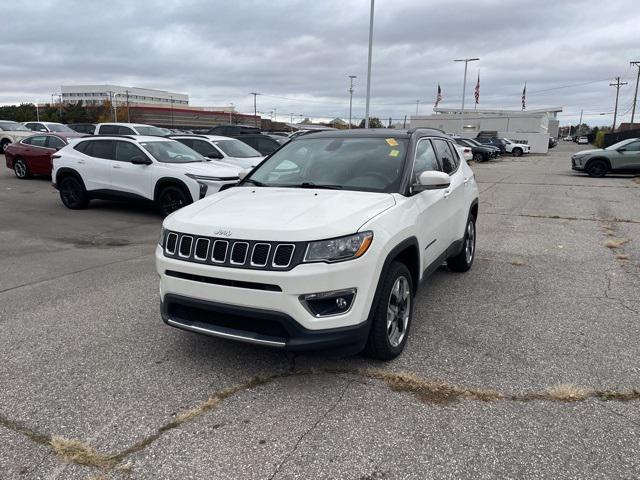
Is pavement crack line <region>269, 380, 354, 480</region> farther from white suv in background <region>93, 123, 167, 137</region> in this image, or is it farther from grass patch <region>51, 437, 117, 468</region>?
white suv in background <region>93, 123, 167, 137</region>

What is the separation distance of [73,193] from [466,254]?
8848 mm

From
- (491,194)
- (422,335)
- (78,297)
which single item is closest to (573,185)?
(491,194)

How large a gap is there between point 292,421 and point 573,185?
17822 mm

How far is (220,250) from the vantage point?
132 inches

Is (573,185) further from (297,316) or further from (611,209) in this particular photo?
(297,316)

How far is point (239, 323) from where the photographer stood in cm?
340

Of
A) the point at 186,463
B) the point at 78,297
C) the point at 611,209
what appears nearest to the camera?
the point at 186,463

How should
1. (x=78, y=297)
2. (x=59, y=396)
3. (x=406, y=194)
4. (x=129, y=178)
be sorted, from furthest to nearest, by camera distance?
(x=129, y=178)
(x=78, y=297)
(x=406, y=194)
(x=59, y=396)

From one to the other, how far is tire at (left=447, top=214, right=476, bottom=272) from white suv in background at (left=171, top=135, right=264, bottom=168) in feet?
23.0

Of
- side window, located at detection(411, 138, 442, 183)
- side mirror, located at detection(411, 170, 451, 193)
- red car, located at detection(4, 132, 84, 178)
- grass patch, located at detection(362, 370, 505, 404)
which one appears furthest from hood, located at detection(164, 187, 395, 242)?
red car, located at detection(4, 132, 84, 178)

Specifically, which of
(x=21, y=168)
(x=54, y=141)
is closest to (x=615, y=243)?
(x=54, y=141)

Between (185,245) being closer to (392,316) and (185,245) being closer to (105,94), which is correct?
(392,316)

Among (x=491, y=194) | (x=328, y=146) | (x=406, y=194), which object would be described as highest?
(x=328, y=146)

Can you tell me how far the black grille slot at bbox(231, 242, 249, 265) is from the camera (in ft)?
10.7
